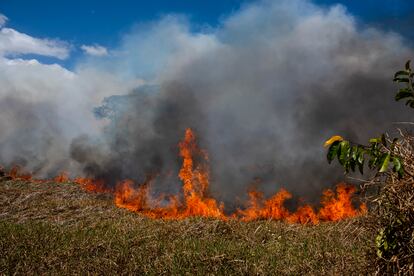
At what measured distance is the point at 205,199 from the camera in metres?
11.7

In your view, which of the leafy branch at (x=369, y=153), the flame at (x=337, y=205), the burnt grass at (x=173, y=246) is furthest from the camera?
the flame at (x=337, y=205)

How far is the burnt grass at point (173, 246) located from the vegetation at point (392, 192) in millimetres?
219

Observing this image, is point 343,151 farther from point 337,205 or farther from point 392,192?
point 337,205

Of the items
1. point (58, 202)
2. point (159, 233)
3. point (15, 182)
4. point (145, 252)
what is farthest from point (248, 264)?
point (15, 182)

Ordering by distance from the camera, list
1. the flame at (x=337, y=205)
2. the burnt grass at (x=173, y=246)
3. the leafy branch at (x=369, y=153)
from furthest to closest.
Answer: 1. the flame at (x=337, y=205)
2. the burnt grass at (x=173, y=246)
3. the leafy branch at (x=369, y=153)

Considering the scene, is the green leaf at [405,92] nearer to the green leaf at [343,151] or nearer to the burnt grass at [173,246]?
the green leaf at [343,151]

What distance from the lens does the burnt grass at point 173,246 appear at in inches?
177

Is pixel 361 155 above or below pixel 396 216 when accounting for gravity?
above

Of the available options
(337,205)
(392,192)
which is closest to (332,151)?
(392,192)

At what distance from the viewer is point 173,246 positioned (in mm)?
5555

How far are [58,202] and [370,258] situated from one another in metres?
8.03

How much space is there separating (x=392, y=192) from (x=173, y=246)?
3260 mm

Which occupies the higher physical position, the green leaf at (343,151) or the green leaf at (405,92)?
the green leaf at (405,92)

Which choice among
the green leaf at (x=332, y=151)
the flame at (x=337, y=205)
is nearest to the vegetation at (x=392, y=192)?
the green leaf at (x=332, y=151)
